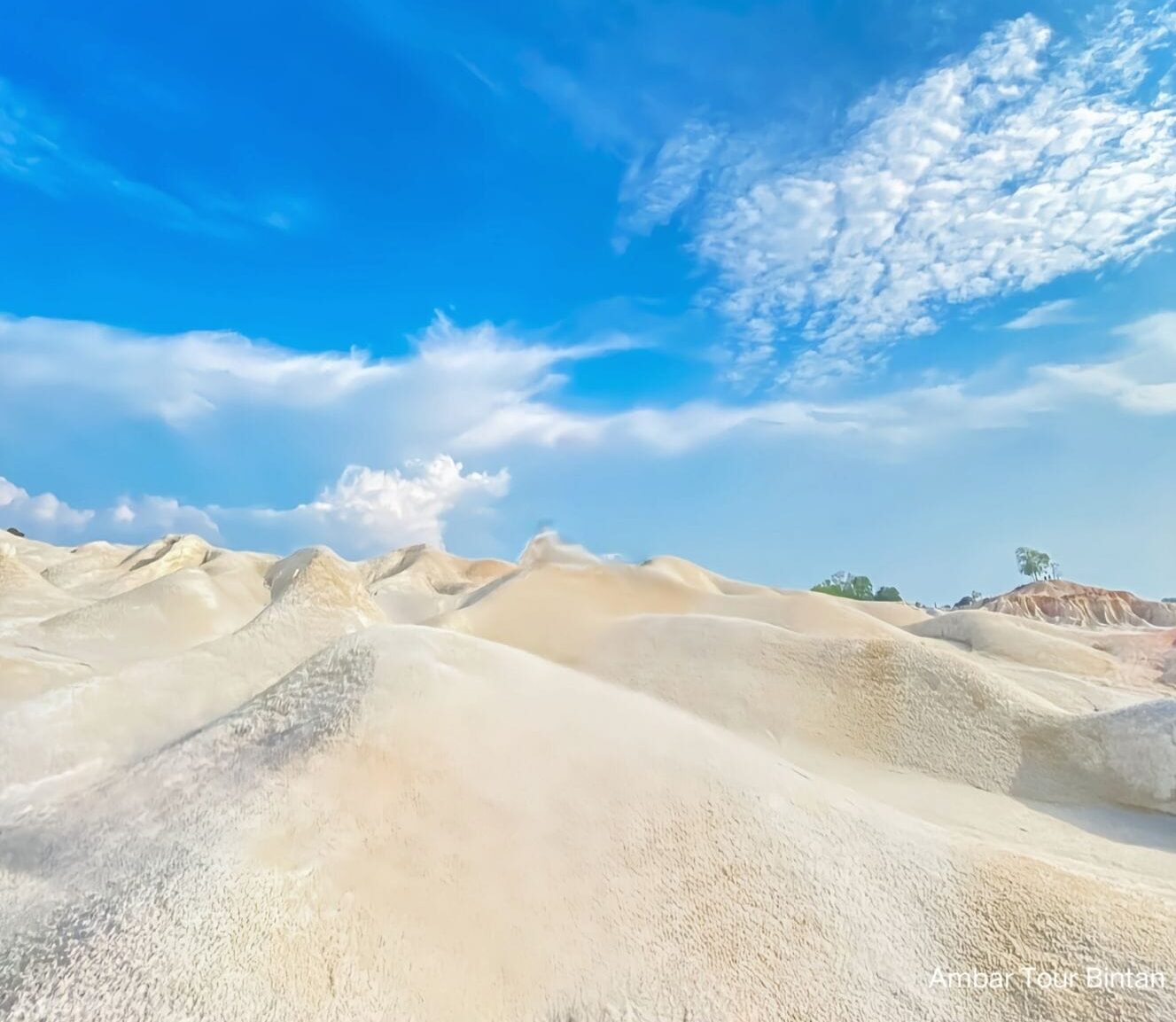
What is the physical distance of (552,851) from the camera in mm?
4969

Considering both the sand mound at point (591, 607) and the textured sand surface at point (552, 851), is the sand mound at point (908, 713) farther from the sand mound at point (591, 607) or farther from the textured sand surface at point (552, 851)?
the sand mound at point (591, 607)

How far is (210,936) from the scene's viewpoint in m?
3.91

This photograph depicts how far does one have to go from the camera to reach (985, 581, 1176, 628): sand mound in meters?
48.4

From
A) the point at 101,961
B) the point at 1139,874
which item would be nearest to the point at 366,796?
the point at 101,961

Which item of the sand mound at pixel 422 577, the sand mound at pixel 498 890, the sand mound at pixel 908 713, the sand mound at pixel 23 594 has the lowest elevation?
the sand mound at pixel 498 890

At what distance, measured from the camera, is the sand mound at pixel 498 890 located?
391cm

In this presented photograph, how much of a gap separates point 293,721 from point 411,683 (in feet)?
→ 2.83

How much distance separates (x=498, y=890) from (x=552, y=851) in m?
0.45

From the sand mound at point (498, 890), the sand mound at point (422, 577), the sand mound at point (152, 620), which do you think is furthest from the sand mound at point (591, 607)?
the sand mound at point (422, 577)

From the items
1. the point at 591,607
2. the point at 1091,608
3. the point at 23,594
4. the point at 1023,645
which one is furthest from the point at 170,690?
the point at 1091,608

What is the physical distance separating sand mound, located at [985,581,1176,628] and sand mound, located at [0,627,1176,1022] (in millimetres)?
48376

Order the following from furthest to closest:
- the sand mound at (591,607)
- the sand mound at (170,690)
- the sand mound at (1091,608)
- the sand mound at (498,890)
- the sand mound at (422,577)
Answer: the sand mound at (1091,608) → the sand mound at (422,577) → the sand mound at (591,607) → the sand mound at (170,690) → the sand mound at (498,890)

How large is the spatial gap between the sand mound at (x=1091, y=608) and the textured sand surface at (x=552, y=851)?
45.0 metres

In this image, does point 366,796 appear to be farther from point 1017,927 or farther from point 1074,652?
point 1074,652
